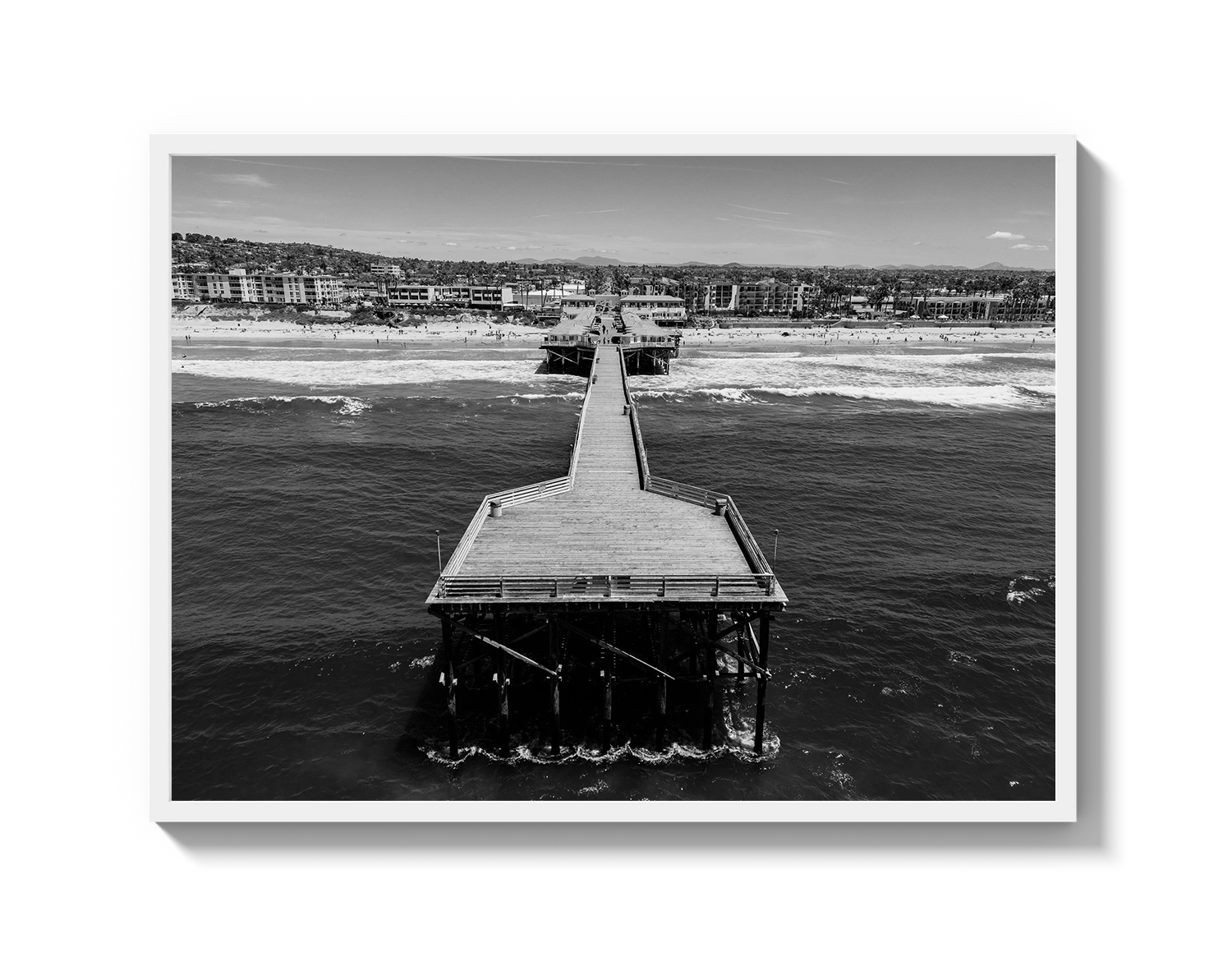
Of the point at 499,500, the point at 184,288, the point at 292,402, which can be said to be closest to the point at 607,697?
the point at 499,500

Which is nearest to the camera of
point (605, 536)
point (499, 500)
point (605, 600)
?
point (605, 600)

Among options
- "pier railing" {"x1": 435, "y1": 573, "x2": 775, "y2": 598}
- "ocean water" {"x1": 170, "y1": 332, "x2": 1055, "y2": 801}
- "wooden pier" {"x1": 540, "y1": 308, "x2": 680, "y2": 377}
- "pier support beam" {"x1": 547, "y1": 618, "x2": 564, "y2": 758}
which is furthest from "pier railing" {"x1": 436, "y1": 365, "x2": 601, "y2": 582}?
"wooden pier" {"x1": 540, "y1": 308, "x2": 680, "y2": 377}

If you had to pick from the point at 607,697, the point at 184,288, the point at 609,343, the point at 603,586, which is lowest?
the point at 607,697

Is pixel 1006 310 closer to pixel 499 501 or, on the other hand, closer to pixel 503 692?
pixel 499 501

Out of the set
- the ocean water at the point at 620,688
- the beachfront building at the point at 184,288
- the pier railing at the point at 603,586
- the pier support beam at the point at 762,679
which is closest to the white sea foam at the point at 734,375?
the ocean water at the point at 620,688

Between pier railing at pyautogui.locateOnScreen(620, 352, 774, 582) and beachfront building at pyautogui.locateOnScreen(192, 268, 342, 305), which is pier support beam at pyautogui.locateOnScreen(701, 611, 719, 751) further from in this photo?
beachfront building at pyautogui.locateOnScreen(192, 268, 342, 305)

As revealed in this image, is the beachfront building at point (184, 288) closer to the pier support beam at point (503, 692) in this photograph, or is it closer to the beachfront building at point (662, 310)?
the beachfront building at point (662, 310)

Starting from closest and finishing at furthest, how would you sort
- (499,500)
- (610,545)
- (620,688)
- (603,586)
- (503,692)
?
(603,586) < (503,692) < (610,545) < (620,688) < (499,500)
